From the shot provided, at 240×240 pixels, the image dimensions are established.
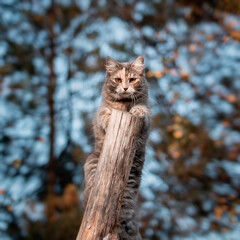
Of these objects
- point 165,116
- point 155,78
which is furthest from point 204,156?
point 155,78

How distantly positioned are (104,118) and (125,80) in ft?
1.73

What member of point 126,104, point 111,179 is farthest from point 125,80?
point 111,179

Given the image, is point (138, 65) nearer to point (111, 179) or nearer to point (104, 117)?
point (104, 117)

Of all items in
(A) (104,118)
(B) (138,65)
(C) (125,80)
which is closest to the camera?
(A) (104,118)

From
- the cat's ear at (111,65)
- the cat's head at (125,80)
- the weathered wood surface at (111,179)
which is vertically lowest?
the weathered wood surface at (111,179)

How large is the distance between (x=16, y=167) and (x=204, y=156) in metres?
4.57

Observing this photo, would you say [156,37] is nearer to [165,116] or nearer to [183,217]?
[165,116]

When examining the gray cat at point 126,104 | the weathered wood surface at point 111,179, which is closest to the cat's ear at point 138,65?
the gray cat at point 126,104

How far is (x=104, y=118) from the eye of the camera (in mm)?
3164

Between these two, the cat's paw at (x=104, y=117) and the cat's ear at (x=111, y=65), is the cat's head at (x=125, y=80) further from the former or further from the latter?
the cat's paw at (x=104, y=117)

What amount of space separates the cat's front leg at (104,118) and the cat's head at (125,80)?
8.9 inches

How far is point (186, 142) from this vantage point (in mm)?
7398

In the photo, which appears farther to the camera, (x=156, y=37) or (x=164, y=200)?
(x=156, y=37)

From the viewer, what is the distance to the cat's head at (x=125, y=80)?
335 centimetres
